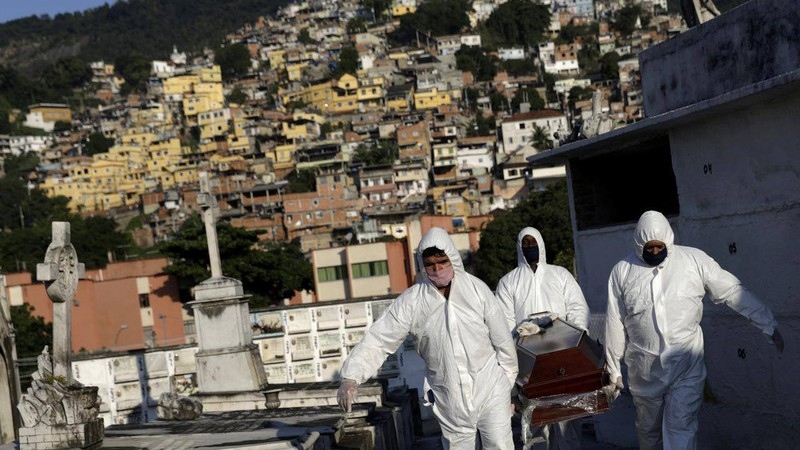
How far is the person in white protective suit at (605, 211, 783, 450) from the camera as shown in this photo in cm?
663

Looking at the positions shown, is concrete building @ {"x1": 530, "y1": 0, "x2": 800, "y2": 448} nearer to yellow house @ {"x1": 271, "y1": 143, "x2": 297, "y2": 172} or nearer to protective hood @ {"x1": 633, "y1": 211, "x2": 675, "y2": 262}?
protective hood @ {"x1": 633, "y1": 211, "x2": 675, "y2": 262}

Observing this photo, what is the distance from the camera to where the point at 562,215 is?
53781 millimetres

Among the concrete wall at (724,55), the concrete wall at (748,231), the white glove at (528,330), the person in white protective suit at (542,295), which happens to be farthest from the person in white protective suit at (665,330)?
the concrete wall at (724,55)

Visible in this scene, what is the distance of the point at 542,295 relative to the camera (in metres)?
8.07

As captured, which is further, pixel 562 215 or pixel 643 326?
pixel 562 215

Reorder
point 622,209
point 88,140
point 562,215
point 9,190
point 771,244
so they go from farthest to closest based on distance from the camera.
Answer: point 88,140, point 9,190, point 562,215, point 622,209, point 771,244

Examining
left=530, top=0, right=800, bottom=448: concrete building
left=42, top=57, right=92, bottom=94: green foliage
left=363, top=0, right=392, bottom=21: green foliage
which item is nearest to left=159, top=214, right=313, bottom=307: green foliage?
left=530, top=0, right=800, bottom=448: concrete building

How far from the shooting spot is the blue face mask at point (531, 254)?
8133mm

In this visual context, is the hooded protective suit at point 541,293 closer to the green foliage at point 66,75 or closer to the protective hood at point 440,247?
the protective hood at point 440,247

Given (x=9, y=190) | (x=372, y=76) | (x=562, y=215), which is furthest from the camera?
(x=372, y=76)

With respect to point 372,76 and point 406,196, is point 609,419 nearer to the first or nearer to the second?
point 406,196

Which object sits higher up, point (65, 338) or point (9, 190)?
point (9, 190)

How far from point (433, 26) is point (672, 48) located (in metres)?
163

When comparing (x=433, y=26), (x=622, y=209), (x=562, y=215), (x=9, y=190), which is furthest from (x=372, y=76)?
(x=622, y=209)
